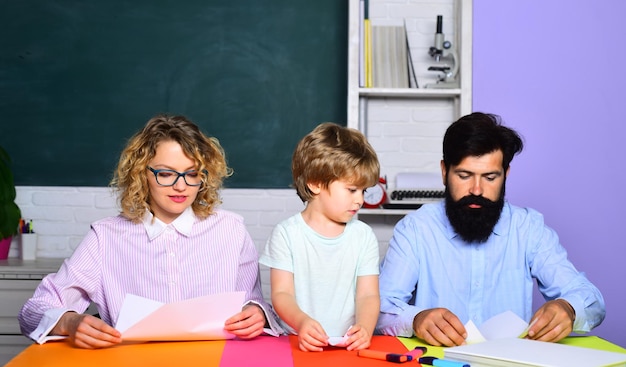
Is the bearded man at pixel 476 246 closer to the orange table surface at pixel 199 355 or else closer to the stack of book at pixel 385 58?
the orange table surface at pixel 199 355

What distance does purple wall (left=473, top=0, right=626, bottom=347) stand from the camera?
10.5 feet

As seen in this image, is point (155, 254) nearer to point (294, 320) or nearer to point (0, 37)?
point (294, 320)

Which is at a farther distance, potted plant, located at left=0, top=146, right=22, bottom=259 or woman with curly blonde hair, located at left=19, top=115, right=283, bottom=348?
potted plant, located at left=0, top=146, right=22, bottom=259

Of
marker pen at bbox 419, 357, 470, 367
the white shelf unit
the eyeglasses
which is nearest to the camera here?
marker pen at bbox 419, 357, 470, 367

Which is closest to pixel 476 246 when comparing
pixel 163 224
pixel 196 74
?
pixel 163 224

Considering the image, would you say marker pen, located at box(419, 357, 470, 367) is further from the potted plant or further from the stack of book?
the potted plant

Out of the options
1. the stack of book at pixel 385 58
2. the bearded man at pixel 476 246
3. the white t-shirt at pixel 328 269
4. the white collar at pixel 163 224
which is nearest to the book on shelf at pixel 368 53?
the stack of book at pixel 385 58

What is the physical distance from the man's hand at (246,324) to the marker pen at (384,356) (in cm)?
26

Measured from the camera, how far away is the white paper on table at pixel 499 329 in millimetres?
1640

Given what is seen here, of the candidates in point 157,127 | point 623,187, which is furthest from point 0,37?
point 623,187

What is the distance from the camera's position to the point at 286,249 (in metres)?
1.74

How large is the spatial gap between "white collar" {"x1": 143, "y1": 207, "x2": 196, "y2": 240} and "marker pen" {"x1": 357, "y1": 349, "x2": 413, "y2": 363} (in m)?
0.70

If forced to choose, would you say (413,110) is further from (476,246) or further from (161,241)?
(161,241)

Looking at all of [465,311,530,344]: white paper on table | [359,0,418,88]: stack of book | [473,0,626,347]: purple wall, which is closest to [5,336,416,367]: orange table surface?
[465,311,530,344]: white paper on table
